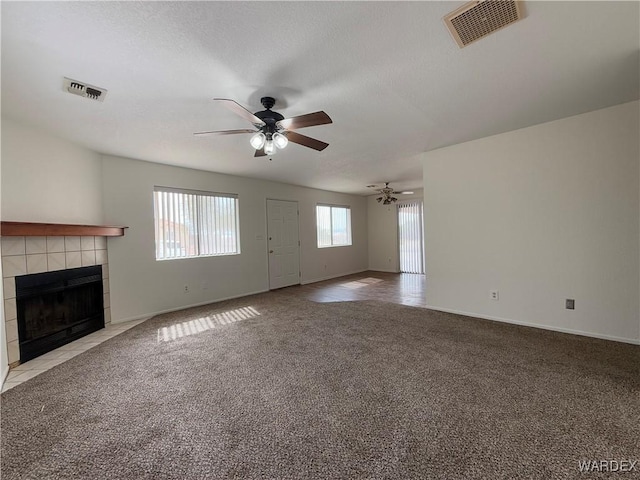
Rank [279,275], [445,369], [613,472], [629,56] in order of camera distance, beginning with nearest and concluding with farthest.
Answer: [613,472], [629,56], [445,369], [279,275]

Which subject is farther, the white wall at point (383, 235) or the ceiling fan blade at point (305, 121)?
the white wall at point (383, 235)

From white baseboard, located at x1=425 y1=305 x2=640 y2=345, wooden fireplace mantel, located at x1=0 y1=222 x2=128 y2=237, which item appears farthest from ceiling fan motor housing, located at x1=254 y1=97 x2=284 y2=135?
white baseboard, located at x1=425 y1=305 x2=640 y2=345

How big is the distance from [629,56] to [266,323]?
424 centimetres

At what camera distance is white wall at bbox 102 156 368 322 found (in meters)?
3.88

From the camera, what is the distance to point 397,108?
8.52 ft

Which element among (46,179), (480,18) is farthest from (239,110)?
(46,179)

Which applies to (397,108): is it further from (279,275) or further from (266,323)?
(279,275)

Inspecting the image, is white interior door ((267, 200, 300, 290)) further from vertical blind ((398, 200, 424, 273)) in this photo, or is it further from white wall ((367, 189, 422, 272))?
vertical blind ((398, 200, 424, 273))

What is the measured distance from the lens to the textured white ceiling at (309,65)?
1473mm

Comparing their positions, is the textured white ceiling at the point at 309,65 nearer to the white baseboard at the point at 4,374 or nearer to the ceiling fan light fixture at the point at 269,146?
the ceiling fan light fixture at the point at 269,146

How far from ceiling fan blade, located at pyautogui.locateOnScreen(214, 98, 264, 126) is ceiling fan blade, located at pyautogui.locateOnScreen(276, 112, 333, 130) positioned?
7.1 inches

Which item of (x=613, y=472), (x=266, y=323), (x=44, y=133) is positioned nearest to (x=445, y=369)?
(x=613, y=472)

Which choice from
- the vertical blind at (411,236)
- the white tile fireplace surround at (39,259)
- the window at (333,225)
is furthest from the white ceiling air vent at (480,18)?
the vertical blind at (411,236)

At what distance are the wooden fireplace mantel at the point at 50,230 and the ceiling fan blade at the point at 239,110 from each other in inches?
94.2
